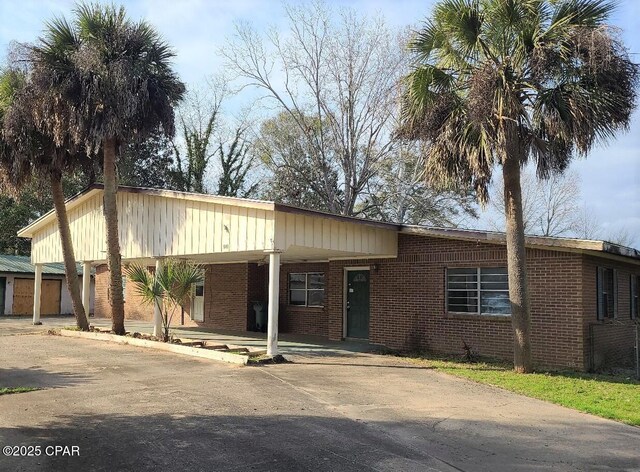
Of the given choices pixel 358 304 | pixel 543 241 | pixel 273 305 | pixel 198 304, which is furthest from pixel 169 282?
pixel 543 241

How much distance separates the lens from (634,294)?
1711 centimetres

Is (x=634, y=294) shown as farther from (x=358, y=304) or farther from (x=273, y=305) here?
(x=273, y=305)

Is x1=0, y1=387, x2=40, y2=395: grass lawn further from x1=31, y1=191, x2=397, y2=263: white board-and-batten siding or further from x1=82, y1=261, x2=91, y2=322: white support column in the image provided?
x1=82, y1=261, x2=91, y2=322: white support column

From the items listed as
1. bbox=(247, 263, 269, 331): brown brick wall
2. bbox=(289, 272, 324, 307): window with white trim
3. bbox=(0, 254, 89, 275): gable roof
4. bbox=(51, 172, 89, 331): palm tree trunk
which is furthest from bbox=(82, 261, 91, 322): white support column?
bbox=(0, 254, 89, 275): gable roof

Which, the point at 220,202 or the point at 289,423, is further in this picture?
the point at 220,202

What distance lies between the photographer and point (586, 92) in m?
11.1

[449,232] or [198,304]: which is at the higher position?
[449,232]

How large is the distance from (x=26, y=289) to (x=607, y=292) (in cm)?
2836

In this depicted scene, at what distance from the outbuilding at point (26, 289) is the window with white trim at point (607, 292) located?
26.1 m

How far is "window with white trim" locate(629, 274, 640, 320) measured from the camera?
54.9 feet

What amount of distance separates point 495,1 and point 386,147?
59.7 ft

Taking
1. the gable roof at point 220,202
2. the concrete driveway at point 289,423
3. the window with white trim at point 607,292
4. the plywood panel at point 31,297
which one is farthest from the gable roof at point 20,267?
the window with white trim at point 607,292

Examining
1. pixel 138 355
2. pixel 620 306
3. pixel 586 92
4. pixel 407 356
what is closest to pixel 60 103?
pixel 138 355

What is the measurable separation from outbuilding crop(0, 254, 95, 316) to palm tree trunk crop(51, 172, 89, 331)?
38.7 ft
